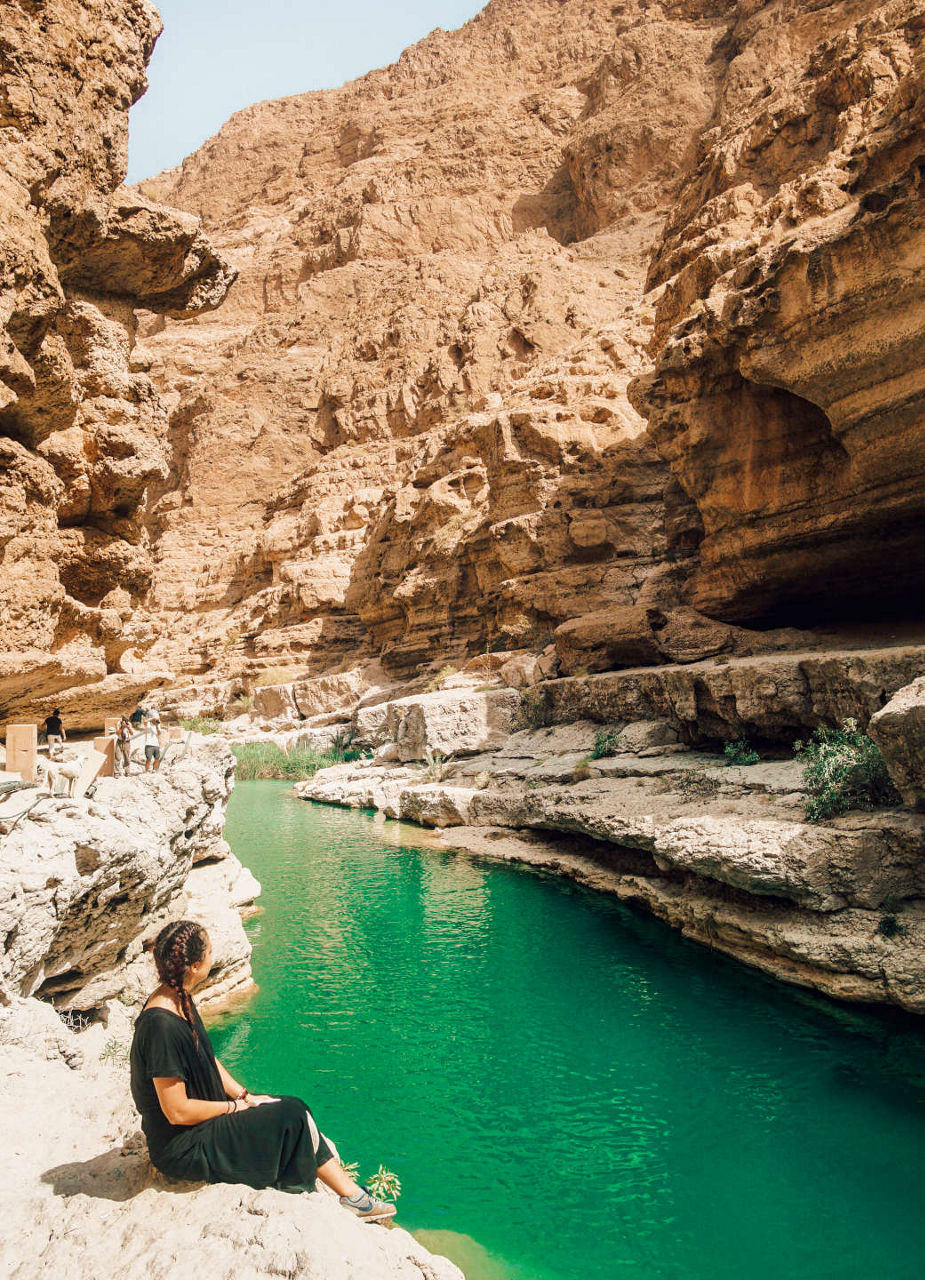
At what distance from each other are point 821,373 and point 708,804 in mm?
6351

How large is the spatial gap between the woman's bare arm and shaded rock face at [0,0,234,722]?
5208 millimetres

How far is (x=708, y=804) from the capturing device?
31.2 feet

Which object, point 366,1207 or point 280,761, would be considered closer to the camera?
point 366,1207

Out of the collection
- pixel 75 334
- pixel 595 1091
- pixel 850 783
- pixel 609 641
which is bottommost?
pixel 595 1091

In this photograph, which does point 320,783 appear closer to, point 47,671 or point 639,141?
point 47,671

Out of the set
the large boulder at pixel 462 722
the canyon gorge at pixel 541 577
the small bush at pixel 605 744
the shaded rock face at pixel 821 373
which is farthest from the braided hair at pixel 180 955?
the large boulder at pixel 462 722

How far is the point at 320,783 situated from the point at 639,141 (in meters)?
45.3

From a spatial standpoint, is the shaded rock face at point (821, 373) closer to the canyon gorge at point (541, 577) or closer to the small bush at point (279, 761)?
the canyon gorge at point (541, 577)

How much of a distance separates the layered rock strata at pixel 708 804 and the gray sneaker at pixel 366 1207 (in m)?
5.20

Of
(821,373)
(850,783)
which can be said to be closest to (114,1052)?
(850,783)

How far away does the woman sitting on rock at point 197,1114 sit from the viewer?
2961mm

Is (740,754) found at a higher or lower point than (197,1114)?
higher

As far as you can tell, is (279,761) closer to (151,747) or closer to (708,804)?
(151,747)

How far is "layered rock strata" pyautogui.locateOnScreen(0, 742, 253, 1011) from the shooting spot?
4.68m
